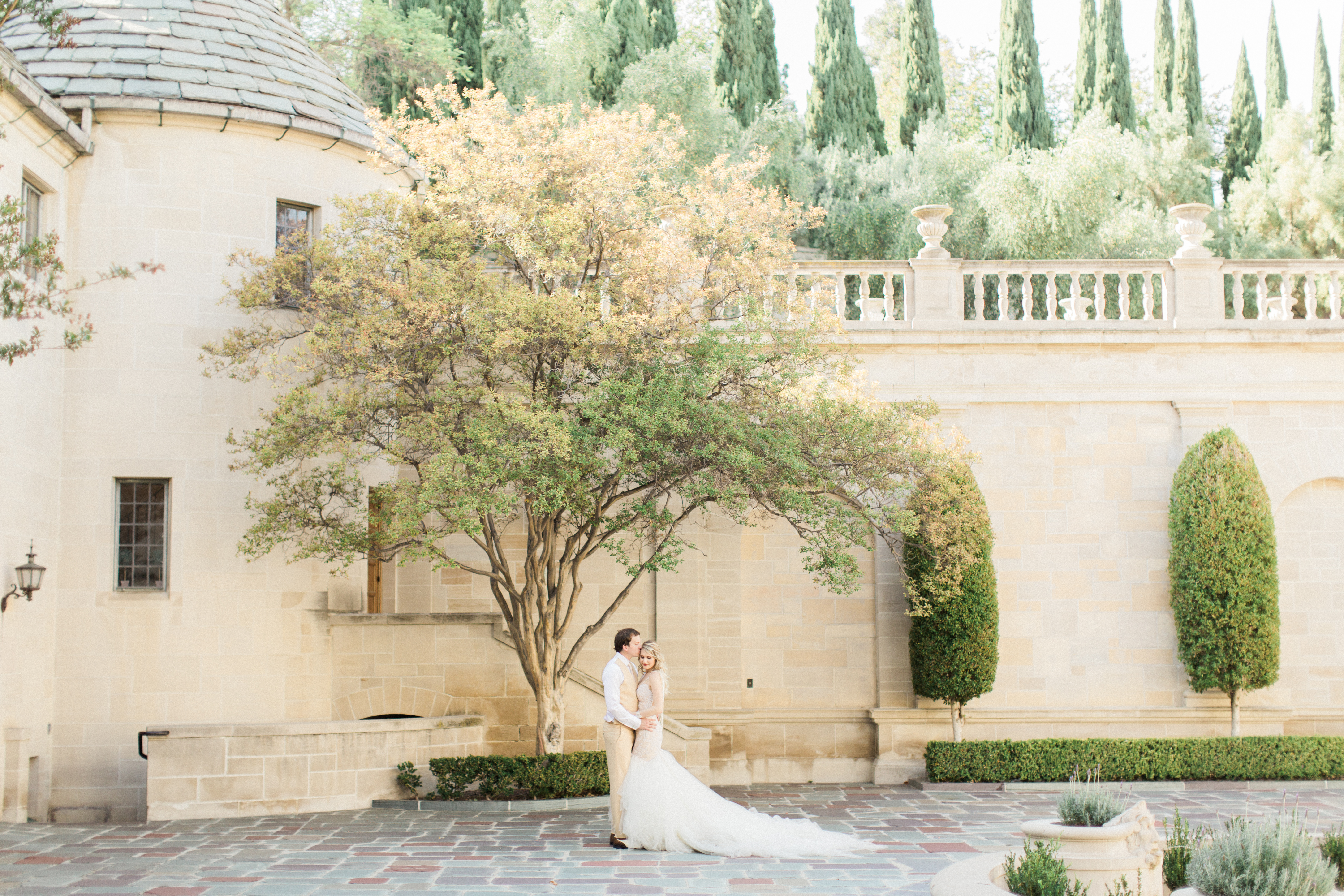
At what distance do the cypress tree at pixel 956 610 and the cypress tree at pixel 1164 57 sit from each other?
2576 centimetres

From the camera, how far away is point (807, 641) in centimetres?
1745

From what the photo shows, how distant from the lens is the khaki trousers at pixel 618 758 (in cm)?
1070

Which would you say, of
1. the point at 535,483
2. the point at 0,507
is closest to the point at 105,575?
Answer: the point at 0,507

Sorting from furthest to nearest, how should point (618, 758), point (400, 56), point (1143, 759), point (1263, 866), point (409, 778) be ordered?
point (400, 56), point (1143, 759), point (409, 778), point (618, 758), point (1263, 866)

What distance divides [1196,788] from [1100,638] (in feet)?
7.68

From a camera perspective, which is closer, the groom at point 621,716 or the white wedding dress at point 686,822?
the white wedding dress at point 686,822

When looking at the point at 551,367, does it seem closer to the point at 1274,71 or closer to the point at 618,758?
the point at 618,758

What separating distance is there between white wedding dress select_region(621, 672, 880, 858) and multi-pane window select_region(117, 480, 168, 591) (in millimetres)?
6701

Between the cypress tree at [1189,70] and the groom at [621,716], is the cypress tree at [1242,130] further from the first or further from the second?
the groom at [621,716]

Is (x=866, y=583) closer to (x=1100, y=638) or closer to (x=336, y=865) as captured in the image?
(x=1100, y=638)

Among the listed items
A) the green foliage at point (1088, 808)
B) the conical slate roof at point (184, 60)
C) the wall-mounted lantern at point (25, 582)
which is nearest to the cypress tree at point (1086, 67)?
the conical slate roof at point (184, 60)

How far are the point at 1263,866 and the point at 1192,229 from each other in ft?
41.9

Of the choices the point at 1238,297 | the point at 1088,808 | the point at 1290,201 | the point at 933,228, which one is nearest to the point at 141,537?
the point at 1088,808

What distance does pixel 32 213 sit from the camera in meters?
13.8
